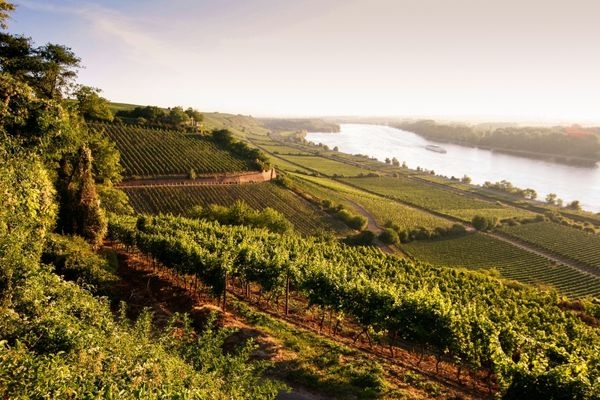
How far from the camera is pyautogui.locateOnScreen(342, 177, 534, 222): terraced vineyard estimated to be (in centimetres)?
10022

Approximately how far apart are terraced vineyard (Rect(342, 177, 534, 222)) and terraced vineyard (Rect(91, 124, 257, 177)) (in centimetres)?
4884

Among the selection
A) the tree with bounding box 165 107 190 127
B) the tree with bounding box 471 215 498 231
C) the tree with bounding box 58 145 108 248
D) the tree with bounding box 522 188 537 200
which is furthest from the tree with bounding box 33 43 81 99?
the tree with bounding box 522 188 537 200

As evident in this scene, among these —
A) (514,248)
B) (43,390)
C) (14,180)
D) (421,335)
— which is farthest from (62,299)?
(514,248)

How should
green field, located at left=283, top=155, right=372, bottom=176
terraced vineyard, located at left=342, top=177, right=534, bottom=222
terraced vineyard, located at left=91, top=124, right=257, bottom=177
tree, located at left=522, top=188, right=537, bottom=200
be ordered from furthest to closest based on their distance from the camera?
green field, located at left=283, top=155, right=372, bottom=176
tree, located at left=522, top=188, right=537, bottom=200
terraced vineyard, located at left=342, top=177, right=534, bottom=222
terraced vineyard, located at left=91, top=124, right=257, bottom=177

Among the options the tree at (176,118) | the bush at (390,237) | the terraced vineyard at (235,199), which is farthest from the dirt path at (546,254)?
the tree at (176,118)

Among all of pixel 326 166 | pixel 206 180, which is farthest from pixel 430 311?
pixel 326 166

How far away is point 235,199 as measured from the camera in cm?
7231

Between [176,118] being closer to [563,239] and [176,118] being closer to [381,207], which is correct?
[381,207]

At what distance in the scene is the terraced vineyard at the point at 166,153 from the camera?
72438 mm

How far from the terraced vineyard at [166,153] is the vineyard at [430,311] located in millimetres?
39434

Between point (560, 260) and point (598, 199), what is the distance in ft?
259

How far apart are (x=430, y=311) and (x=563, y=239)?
7825 centimetres

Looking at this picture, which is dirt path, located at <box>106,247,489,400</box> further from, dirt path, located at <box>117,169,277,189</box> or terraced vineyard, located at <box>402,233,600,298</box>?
terraced vineyard, located at <box>402,233,600,298</box>

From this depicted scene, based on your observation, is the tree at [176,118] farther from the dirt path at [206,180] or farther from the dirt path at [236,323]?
the dirt path at [236,323]
